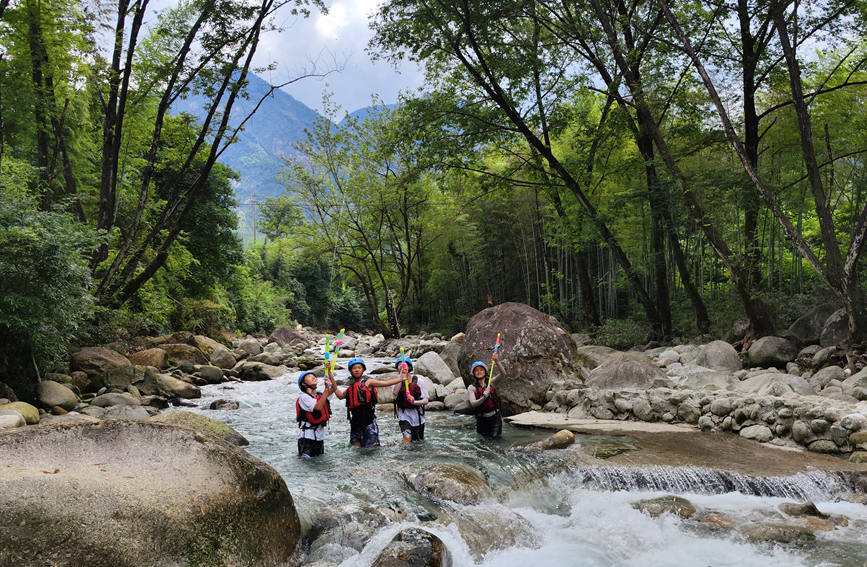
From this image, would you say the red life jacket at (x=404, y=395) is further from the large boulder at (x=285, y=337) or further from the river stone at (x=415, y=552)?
the large boulder at (x=285, y=337)

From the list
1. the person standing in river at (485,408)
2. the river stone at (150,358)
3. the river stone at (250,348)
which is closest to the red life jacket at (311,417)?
the person standing in river at (485,408)

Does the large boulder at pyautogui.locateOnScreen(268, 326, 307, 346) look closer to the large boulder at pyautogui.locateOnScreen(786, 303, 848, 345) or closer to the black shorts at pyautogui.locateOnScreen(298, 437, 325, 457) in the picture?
the black shorts at pyautogui.locateOnScreen(298, 437, 325, 457)

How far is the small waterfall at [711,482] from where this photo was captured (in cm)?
415

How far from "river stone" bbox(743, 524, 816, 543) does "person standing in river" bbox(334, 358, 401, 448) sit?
3618mm

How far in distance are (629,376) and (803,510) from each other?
3.63m

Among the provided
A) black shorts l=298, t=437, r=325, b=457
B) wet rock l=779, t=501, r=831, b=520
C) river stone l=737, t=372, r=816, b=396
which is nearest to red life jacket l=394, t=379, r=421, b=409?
black shorts l=298, t=437, r=325, b=457

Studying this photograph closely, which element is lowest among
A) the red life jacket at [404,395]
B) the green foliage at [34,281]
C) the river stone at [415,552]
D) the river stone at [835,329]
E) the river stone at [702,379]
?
the river stone at [415,552]

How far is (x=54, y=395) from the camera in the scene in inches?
275

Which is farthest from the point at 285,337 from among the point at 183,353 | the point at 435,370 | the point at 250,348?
the point at 435,370

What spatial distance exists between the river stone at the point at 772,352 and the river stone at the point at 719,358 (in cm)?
27

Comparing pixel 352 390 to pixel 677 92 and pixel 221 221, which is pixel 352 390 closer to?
pixel 677 92

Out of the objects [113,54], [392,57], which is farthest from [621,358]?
[113,54]

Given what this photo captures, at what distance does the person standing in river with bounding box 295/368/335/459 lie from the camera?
5414 millimetres

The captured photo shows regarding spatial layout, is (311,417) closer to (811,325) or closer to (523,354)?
(523,354)
